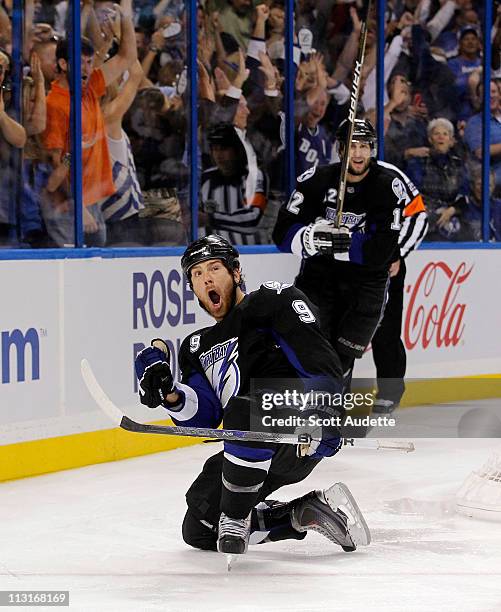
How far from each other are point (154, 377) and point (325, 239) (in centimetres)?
209

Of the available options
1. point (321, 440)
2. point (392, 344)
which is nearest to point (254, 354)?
point (321, 440)

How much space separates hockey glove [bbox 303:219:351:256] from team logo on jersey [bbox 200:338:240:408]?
6.26 feet

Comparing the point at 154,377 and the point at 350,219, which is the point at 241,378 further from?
the point at 350,219

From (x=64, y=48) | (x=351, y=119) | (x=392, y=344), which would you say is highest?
(x=64, y=48)

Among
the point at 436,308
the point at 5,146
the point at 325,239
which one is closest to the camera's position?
the point at 5,146

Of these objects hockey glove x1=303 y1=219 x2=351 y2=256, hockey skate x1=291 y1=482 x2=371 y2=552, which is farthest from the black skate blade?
hockey glove x1=303 y1=219 x2=351 y2=256

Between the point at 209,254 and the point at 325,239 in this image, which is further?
the point at 325,239

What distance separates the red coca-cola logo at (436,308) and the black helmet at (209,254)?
3497 mm

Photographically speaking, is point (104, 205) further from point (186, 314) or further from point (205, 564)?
point (205, 564)

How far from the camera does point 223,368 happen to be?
11.5 feet

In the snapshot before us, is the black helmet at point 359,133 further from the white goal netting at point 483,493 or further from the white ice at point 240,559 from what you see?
the white goal netting at point 483,493

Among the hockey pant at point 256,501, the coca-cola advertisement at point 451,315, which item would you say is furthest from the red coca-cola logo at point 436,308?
the hockey pant at point 256,501

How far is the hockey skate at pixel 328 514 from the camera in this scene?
11.8ft

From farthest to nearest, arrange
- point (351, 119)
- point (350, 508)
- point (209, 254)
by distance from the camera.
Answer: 1. point (351, 119)
2. point (350, 508)
3. point (209, 254)
